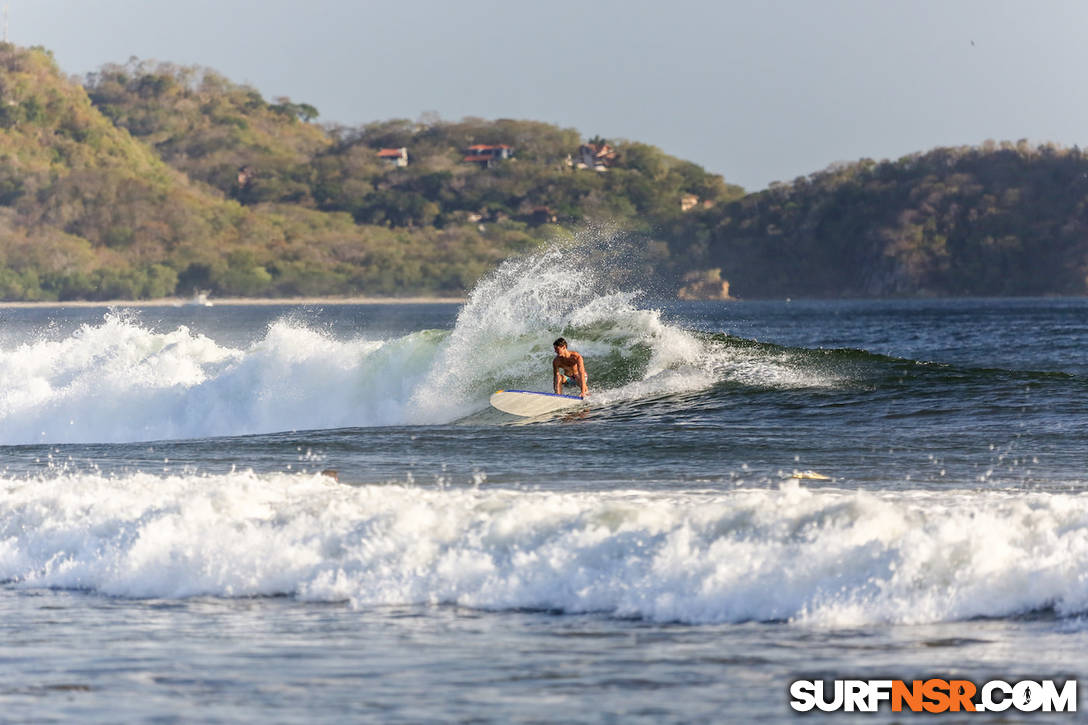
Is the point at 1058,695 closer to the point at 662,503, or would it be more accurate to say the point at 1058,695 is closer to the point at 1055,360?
the point at 662,503

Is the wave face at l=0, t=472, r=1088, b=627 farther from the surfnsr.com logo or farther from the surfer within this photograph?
the surfer

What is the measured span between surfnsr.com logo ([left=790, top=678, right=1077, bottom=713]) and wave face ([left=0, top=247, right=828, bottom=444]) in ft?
56.5

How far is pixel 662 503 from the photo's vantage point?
1339cm

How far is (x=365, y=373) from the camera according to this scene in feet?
91.5

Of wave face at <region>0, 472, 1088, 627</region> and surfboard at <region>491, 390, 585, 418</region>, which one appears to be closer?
wave face at <region>0, 472, 1088, 627</region>

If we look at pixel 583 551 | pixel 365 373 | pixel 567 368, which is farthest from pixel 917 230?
pixel 583 551

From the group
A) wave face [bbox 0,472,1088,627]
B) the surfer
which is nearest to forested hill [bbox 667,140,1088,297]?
the surfer

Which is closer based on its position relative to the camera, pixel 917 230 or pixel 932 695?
pixel 932 695

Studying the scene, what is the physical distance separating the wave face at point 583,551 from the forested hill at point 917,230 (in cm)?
17403

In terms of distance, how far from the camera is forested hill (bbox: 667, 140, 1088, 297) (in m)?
177

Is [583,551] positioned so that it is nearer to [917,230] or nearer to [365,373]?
[365,373]

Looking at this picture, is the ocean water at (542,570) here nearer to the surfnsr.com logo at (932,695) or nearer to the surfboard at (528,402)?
the surfnsr.com logo at (932,695)

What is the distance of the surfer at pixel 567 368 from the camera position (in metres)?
23.8

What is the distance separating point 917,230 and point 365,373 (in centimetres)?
16269
